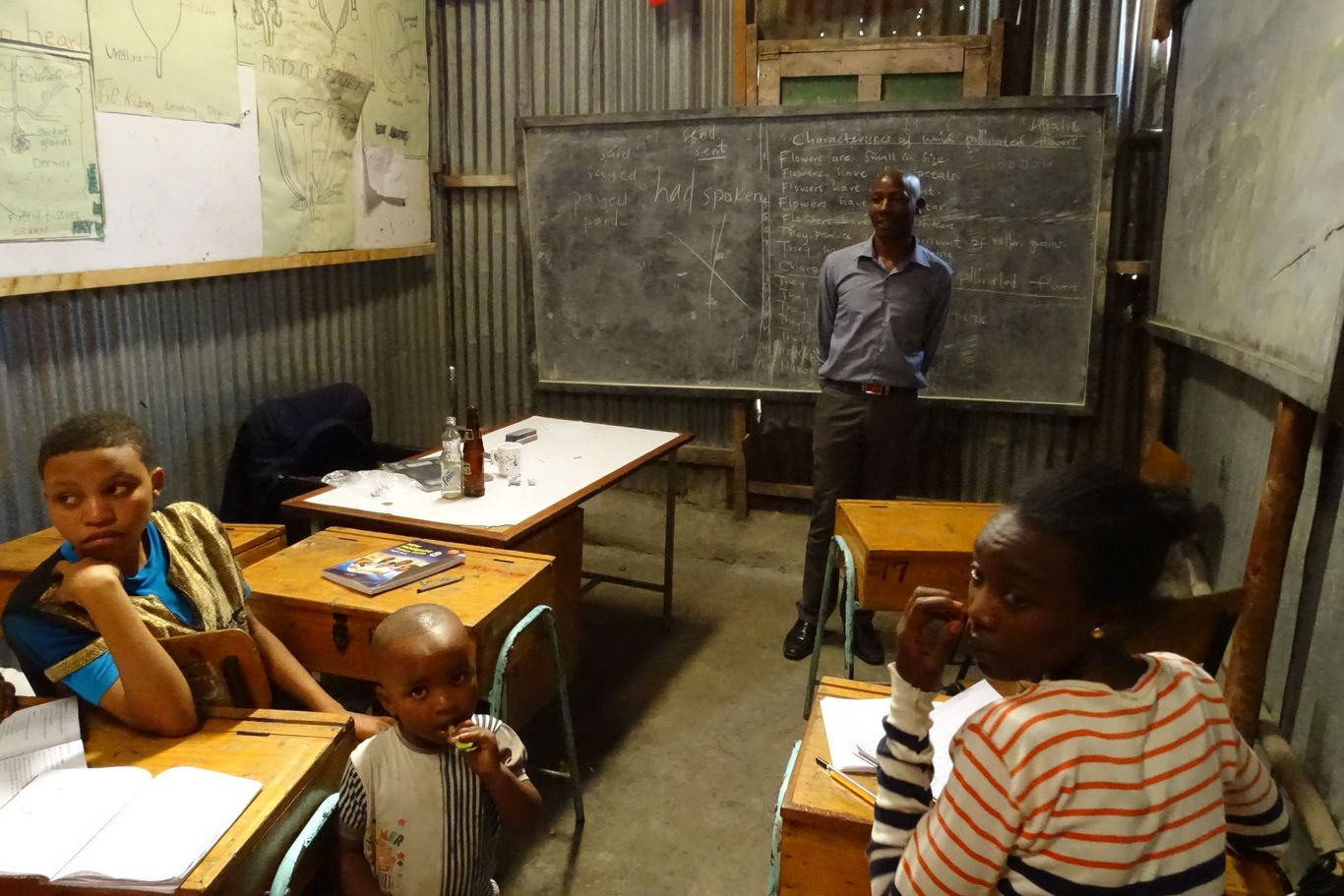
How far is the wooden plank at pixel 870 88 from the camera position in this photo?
13.2ft

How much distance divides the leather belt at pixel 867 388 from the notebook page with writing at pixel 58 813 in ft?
8.69

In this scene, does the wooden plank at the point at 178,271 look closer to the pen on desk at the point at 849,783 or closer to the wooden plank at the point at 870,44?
the wooden plank at the point at 870,44

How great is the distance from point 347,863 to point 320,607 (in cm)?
64

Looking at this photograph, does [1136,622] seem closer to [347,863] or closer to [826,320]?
[347,863]

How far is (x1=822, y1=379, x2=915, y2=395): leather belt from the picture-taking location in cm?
343

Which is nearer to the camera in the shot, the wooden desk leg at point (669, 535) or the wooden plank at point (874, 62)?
the wooden desk leg at point (669, 535)

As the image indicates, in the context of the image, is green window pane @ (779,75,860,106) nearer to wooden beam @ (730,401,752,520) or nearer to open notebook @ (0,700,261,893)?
wooden beam @ (730,401,752,520)

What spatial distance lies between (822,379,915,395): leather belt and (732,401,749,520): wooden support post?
105cm

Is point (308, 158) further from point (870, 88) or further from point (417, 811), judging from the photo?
point (417, 811)

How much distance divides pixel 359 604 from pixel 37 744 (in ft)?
2.16

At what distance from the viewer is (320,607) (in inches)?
80.5

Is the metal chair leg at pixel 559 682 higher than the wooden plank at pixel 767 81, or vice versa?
the wooden plank at pixel 767 81

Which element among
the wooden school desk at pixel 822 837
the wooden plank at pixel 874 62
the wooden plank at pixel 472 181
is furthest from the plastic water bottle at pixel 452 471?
the wooden plank at pixel 874 62

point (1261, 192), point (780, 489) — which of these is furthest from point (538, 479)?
point (1261, 192)
